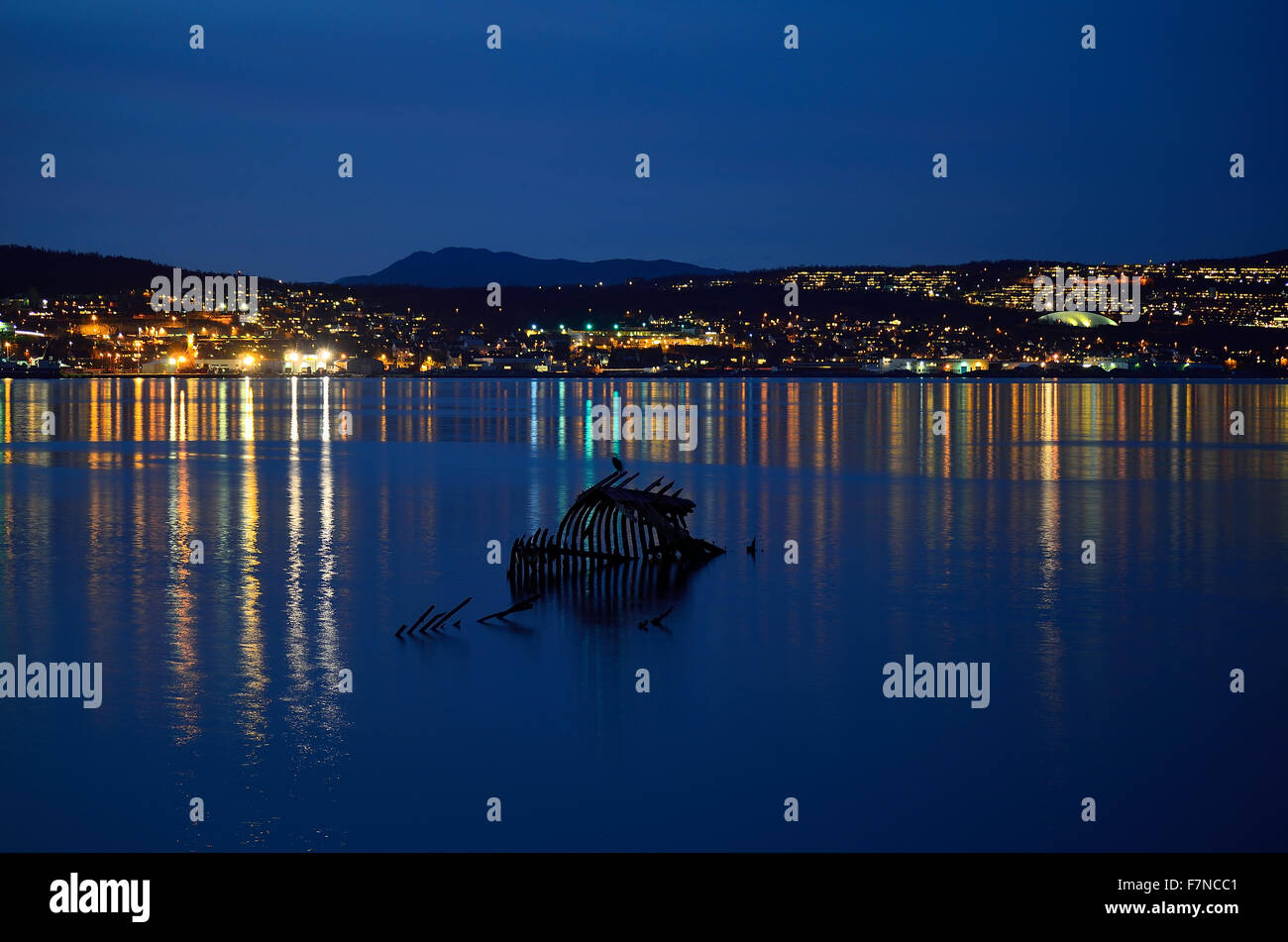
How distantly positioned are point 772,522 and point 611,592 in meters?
9.56

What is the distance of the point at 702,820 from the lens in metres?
10.2

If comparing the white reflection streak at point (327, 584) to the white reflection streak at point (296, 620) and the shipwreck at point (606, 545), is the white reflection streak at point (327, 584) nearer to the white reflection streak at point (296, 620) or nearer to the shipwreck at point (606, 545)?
the white reflection streak at point (296, 620)

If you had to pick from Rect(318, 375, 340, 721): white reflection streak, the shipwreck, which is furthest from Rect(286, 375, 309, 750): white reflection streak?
the shipwreck

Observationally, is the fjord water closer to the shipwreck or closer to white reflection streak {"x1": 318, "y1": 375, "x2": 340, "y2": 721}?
white reflection streak {"x1": 318, "y1": 375, "x2": 340, "y2": 721}

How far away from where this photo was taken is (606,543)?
69.8 feet

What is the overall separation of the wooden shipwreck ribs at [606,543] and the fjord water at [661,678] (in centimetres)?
60

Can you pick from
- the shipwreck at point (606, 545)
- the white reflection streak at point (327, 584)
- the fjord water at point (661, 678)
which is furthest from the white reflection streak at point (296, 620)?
the shipwreck at point (606, 545)

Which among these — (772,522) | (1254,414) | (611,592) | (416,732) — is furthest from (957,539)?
(1254,414)

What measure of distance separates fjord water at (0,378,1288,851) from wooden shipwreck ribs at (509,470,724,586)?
1.97 feet

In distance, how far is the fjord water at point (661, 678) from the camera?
10234 millimetres

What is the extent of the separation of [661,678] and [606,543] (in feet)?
23.9
